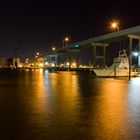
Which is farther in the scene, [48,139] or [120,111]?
[120,111]

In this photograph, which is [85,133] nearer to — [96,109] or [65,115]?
[65,115]

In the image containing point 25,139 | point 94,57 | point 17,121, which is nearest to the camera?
point 25,139

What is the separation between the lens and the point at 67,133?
9.41 meters

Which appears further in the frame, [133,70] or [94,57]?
[94,57]

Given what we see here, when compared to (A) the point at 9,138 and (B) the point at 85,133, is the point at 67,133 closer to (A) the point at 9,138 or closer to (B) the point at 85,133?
(B) the point at 85,133

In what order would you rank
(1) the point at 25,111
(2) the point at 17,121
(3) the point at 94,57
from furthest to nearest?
1. (3) the point at 94,57
2. (1) the point at 25,111
3. (2) the point at 17,121

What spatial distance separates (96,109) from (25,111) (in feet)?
10.7

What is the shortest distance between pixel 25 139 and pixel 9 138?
0.49m

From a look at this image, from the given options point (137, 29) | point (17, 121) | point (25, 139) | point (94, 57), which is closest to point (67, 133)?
point (25, 139)

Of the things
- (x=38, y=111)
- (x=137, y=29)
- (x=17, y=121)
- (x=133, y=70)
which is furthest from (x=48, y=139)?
(x=133, y=70)

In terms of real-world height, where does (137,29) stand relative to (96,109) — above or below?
above

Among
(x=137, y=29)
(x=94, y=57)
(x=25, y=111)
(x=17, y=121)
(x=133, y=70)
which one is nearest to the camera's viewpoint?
(x=17, y=121)

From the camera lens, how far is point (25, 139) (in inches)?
342

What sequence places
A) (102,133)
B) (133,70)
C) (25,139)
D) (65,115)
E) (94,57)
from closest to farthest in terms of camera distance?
(25,139) → (102,133) → (65,115) → (133,70) → (94,57)
